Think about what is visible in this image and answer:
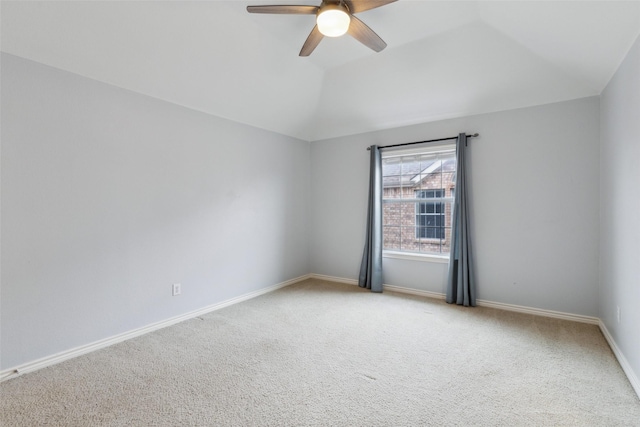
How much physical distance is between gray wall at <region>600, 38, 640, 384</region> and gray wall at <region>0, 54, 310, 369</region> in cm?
Answer: 362

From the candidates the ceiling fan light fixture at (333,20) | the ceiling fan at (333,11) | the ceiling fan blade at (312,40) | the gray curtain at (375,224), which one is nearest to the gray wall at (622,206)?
the ceiling fan at (333,11)

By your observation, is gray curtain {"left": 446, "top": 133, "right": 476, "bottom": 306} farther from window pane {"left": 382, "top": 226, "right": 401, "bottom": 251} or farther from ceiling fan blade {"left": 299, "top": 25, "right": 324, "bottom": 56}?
ceiling fan blade {"left": 299, "top": 25, "right": 324, "bottom": 56}

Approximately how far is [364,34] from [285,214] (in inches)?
109

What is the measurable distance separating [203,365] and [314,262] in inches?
112

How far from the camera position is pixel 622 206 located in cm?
233

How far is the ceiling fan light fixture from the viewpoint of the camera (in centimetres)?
194

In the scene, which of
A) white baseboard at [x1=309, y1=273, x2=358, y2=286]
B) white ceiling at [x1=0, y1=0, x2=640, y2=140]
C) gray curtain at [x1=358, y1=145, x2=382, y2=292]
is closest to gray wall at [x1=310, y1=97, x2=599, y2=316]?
white ceiling at [x1=0, y1=0, x2=640, y2=140]

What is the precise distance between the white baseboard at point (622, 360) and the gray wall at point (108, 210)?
3606 mm

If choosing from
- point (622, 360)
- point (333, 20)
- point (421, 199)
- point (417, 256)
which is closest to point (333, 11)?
point (333, 20)

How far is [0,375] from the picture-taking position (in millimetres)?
2061

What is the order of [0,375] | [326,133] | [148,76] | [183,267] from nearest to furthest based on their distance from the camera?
[0,375] → [148,76] → [183,267] → [326,133]

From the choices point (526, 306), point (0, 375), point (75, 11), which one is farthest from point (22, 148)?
point (526, 306)

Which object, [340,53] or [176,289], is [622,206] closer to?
[340,53]

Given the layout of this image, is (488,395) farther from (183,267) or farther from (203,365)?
(183,267)
